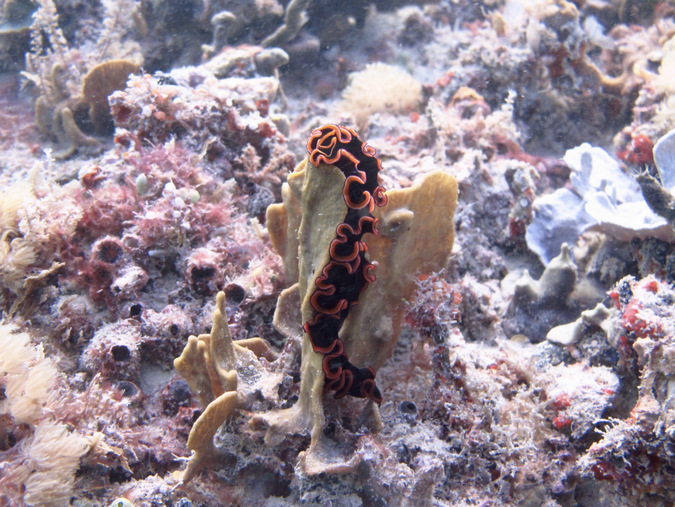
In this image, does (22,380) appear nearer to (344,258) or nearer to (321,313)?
(321,313)

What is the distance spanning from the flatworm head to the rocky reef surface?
0.07ft

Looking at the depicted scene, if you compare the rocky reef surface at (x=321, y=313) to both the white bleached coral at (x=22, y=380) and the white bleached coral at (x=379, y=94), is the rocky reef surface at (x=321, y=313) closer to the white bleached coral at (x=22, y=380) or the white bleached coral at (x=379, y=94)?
the white bleached coral at (x=22, y=380)

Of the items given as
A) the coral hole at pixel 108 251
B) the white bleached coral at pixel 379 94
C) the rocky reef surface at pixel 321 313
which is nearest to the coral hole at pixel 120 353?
the rocky reef surface at pixel 321 313

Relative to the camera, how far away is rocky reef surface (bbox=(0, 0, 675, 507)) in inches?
91.8

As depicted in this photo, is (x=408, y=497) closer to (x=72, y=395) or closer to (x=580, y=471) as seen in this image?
(x=580, y=471)

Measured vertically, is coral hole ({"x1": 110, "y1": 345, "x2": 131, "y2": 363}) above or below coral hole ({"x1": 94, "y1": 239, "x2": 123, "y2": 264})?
below

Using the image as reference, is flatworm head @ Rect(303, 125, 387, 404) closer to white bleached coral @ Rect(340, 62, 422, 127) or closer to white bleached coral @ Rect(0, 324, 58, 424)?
white bleached coral @ Rect(0, 324, 58, 424)

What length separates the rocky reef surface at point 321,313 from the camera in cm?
233

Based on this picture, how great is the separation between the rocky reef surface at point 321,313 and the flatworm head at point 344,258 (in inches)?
0.8

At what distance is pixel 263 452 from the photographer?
97.7 inches

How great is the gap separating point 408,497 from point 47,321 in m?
2.99

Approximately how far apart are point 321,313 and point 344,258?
38 centimetres

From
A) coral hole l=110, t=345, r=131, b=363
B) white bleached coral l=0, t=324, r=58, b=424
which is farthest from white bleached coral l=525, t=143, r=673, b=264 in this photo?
white bleached coral l=0, t=324, r=58, b=424

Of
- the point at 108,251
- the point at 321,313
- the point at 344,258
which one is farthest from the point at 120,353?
the point at 344,258
